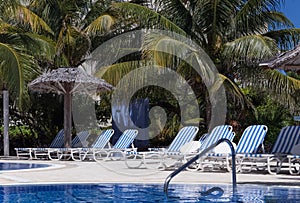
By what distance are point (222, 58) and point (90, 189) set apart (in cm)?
1017

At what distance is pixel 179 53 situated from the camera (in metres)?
17.0

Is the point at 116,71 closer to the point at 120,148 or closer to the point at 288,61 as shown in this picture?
the point at 120,148

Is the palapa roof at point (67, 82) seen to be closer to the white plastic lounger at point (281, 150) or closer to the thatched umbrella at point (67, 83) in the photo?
the thatched umbrella at point (67, 83)

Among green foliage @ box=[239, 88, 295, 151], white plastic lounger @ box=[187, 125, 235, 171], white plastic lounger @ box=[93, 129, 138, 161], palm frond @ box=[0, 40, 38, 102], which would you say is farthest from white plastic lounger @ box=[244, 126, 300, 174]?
green foliage @ box=[239, 88, 295, 151]

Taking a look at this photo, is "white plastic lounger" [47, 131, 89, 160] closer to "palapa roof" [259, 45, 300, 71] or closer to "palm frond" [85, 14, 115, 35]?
"palm frond" [85, 14, 115, 35]

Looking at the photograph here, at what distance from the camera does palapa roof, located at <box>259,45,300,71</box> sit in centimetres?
945

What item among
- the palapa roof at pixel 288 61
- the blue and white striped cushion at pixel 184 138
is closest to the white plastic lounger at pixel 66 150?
the blue and white striped cushion at pixel 184 138

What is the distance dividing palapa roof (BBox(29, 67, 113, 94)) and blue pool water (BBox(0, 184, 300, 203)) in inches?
290

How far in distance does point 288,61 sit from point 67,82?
9.11 m

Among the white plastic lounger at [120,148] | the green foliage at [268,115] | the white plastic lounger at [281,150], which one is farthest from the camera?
the green foliage at [268,115]

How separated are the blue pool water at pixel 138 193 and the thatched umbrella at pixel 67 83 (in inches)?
291

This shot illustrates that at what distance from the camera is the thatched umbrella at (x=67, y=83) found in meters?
16.5

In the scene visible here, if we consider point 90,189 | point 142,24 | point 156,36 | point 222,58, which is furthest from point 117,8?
point 90,189

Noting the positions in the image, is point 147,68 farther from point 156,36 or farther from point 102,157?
point 102,157
